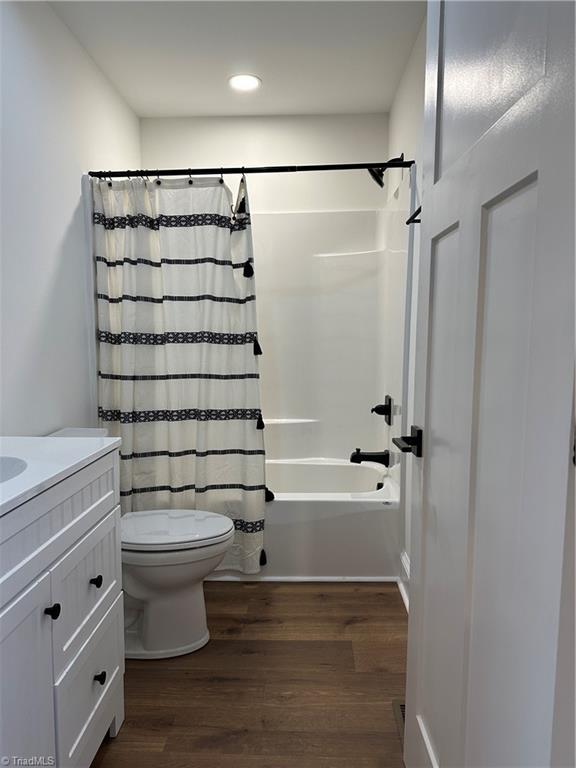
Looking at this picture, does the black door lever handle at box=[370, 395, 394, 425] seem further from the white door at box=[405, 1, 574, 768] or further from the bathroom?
the white door at box=[405, 1, 574, 768]

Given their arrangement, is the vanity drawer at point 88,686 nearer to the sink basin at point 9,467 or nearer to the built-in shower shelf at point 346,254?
the sink basin at point 9,467

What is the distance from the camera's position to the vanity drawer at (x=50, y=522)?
93 cm

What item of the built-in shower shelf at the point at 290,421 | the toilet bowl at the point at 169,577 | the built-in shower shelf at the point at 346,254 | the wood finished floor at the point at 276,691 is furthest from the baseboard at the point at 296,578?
the built-in shower shelf at the point at 346,254

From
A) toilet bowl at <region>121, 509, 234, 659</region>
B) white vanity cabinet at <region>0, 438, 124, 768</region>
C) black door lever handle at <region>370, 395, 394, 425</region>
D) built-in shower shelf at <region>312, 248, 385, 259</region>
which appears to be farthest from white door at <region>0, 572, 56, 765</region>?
built-in shower shelf at <region>312, 248, 385, 259</region>

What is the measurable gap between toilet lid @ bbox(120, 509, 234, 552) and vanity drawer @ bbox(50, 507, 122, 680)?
290 mm

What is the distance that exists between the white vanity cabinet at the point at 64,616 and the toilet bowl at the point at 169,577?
0.94ft

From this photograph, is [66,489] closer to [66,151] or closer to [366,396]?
[66,151]

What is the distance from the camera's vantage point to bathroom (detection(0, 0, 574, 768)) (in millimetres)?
792

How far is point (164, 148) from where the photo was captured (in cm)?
301

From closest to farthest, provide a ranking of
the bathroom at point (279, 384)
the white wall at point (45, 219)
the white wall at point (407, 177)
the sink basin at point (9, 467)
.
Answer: the bathroom at point (279, 384) → the sink basin at point (9, 467) → the white wall at point (45, 219) → the white wall at point (407, 177)

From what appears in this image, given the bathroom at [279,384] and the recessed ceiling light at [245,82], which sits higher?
the recessed ceiling light at [245,82]

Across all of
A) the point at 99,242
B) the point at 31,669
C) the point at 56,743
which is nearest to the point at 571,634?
the point at 31,669

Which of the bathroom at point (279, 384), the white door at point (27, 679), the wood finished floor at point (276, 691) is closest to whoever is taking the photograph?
the bathroom at point (279, 384)

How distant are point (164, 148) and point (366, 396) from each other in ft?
6.47
